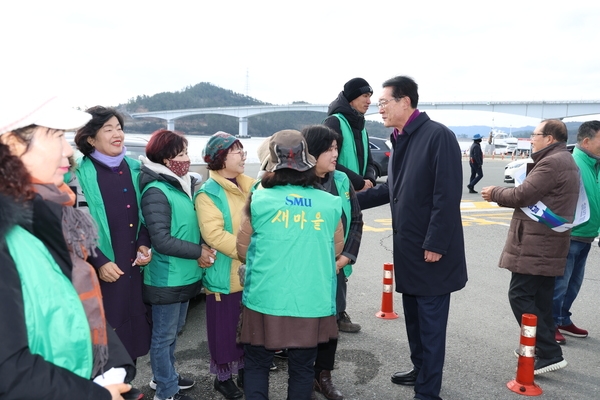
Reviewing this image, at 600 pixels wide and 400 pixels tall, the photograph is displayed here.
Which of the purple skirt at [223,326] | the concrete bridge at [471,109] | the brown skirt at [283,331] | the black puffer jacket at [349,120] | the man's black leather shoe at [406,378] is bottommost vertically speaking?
the man's black leather shoe at [406,378]

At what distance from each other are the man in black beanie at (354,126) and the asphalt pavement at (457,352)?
146 centimetres

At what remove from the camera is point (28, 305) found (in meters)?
1.30

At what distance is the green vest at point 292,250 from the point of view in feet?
8.43

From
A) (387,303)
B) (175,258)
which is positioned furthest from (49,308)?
(387,303)

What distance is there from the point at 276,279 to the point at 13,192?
1.50 meters

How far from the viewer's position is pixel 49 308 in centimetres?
133

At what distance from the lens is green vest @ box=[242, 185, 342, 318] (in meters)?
2.57

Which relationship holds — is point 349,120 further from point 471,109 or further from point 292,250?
point 471,109

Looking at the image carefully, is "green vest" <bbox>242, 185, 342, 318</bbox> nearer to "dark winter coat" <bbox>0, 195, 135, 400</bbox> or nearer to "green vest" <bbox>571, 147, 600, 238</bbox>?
"dark winter coat" <bbox>0, 195, 135, 400</bbox>

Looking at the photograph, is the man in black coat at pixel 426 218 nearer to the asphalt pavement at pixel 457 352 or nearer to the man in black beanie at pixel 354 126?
the asphalt pavement at pixel 457 352

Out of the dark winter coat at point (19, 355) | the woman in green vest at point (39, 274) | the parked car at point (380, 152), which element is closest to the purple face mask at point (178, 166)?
the woman in green vest at point (39, 274)

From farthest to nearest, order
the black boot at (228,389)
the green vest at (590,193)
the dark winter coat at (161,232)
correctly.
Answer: the green vest at (590,193) < the black boot at (228,389) < the dark winter coat at (161,232)

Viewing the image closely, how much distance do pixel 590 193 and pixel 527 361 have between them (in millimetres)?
1882

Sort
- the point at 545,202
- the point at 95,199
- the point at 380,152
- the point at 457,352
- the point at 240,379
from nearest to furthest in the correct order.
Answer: the point at 95,199, the point at 240,379, the point at 545,202, the point at 457,352, the point at 380,152
